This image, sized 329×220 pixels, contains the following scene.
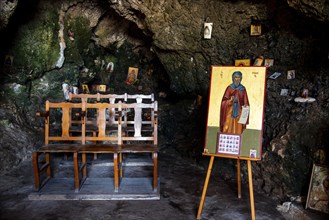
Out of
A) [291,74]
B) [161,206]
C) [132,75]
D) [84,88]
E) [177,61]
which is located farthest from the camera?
[132,75]

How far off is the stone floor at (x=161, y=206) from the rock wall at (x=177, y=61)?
41 centimetres

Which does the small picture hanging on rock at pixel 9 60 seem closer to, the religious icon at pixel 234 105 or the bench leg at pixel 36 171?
the bench leg at pixel 36 171

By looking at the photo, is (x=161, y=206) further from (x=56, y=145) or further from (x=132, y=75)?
(x=132, y=75)

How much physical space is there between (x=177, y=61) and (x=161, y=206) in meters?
3.36

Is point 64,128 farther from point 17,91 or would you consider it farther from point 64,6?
point 64,6

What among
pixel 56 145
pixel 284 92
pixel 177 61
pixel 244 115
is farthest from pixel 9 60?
pixel 284 92

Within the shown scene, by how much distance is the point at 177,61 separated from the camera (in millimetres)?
6086

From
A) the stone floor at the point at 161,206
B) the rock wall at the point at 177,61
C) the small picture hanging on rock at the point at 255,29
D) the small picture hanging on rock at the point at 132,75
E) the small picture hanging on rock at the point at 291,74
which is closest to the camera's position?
the stone floor at the point at 161,206

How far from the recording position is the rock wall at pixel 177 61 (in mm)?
3947

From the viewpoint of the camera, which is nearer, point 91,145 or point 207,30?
point 91,145

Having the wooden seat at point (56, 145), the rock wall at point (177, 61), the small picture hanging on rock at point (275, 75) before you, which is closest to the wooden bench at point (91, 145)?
the wooden seat at point (56, 145)

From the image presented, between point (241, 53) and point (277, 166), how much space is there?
Answer: 6.97ft

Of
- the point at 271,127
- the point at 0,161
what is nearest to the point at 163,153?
the point at 271,127

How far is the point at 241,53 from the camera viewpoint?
201 inches
